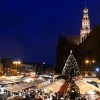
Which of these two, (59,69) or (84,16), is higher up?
(84,16)

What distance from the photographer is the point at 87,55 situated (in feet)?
363

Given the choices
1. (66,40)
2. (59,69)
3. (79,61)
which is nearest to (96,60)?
(79,61)

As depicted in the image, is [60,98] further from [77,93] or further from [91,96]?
[77,93]

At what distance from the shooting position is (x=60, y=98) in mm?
29531

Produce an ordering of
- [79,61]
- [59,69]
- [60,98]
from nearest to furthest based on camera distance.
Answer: [60,98]
[79,61]
[59,69]

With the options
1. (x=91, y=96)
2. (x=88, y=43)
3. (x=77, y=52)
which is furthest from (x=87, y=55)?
(x=91, y=96)

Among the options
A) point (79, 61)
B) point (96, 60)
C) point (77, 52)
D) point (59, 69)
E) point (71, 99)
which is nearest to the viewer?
point (71, 99)

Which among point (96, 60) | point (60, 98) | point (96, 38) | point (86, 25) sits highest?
point (86, 25)

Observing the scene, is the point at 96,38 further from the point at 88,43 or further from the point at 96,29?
the point at 88,43

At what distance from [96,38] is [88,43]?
57.1 ft

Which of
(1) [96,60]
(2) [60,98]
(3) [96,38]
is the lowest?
(2) [60,98]

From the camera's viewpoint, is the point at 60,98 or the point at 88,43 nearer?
the point at 60,98

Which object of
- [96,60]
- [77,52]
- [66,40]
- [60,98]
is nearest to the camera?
[60,98]

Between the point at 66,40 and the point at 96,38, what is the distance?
7073 cm
